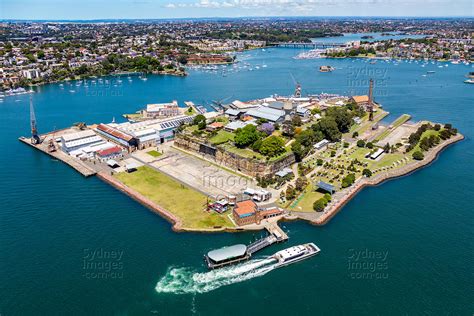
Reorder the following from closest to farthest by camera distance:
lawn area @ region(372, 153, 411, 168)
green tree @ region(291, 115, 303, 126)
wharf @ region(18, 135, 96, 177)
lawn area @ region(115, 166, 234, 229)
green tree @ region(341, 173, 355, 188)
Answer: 1. lawn area @ region(115, 166, 234, 229)
2. green tree @ region(341, 173, 355, 188)
3. wharf @ region(18, 135, 96, 177)
4. lawn area @ region(372, 153, 411, 168)
5. green tree @ region(291, 115, 303, 126)

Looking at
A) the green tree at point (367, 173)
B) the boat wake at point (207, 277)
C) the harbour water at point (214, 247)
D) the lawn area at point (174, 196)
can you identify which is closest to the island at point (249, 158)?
the green tree at point (367, 173)

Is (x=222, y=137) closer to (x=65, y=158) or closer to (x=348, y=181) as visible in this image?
(x=348, y=181)

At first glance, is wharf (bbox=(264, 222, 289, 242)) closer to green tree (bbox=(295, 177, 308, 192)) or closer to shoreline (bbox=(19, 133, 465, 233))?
shoreline (bbox=(19, 133, 465, 233))

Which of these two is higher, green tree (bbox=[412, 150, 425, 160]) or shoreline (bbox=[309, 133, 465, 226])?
green tree (bbox=[412, 150, 425, 160])

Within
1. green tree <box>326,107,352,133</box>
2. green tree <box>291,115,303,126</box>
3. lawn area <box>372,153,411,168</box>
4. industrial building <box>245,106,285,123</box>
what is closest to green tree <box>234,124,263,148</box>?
green tree <box>291,115,303,126</box>

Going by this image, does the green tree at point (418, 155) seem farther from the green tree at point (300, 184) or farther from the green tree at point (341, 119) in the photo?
the green tree at point (300, 184)

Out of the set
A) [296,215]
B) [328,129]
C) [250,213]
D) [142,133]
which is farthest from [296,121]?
[250,213]
